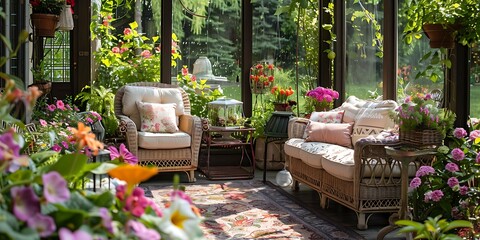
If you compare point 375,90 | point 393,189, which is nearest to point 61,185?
point 393,189

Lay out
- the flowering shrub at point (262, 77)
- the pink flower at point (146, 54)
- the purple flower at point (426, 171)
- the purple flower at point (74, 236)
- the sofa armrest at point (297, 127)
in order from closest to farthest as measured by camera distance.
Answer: the purple flower at point (74, 236)
the purple flower at point (426, 171)
the sofa armrest at point (297, 127)
the pink flower at point (146, 54)
the flowering shrub at point (262, 77)

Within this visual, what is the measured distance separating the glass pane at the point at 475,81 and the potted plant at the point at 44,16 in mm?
3731

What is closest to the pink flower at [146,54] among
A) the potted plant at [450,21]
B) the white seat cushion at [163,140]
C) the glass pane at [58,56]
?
the glass pane at [58,56]

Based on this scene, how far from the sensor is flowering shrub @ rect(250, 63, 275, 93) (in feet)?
28.3

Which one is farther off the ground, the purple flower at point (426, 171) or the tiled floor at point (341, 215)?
the purple flower at point (426, 171)

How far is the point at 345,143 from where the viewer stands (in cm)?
646

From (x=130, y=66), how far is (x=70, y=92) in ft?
2.37

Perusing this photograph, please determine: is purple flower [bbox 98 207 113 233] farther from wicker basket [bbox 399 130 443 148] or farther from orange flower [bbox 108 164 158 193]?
wicker basket [bbox 399 130 443 148]

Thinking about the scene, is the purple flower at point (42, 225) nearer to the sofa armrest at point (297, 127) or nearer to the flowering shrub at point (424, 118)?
the flowering shrub at point (424, 118)

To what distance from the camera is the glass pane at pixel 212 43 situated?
8781mm

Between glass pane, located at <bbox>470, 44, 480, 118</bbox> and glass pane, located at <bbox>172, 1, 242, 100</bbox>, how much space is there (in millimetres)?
3878

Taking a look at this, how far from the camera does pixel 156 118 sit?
769cm

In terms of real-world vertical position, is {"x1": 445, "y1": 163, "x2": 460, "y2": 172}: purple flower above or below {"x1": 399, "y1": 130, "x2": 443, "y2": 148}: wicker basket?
below

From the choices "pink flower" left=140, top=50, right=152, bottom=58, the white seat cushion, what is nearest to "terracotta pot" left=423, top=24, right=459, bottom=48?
the white seat cushion
